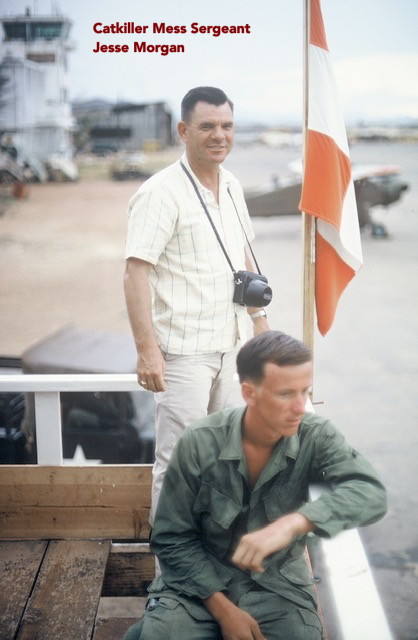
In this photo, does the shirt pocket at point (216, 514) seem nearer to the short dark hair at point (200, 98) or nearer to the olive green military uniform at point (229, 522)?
the olive green military uniform at point (229, 522)

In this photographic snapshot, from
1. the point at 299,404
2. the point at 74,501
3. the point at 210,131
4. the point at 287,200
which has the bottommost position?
the point at 74,501

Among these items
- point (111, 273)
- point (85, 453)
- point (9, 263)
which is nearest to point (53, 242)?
point (9, 263)

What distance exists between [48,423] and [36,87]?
12953mm

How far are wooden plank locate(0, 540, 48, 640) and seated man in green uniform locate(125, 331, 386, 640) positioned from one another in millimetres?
694

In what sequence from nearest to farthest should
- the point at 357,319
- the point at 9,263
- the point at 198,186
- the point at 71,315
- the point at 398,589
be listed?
the point at 198,186 < the point at 398,589 < the point at 357,319 < the point at 71,315 < the point at 9,263

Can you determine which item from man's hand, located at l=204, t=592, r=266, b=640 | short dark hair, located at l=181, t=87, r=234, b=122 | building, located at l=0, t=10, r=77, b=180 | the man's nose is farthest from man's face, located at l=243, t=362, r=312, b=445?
building, located at l=0, t=10, r=77, b=180

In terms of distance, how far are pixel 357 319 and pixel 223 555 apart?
38.5 feet

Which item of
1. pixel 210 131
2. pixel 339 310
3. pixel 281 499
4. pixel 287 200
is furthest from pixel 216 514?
pixel 287 200

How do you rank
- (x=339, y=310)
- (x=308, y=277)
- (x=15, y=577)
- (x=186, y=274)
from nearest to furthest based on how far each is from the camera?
(x=186, y=274) → (x=15, y=577) → (x=308, y=277) → (x=339, y=310)

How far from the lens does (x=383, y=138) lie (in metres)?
8.64

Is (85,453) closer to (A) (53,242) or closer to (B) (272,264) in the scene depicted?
(B) (272,264)

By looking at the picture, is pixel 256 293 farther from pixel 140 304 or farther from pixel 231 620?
pixel 231 620

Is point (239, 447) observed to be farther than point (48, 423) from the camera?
No

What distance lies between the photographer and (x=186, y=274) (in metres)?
2.27
